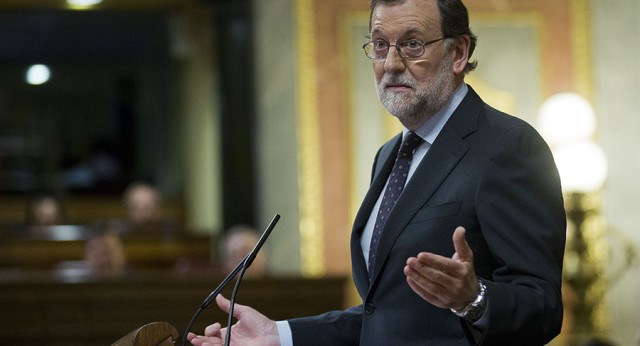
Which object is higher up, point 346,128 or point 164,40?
point 164,40

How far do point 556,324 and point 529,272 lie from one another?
12 centimetres

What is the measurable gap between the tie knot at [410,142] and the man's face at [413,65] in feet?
0.26

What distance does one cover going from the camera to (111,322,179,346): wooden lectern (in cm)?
224

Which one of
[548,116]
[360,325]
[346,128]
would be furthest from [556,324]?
[346,128]

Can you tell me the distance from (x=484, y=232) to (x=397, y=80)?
1.28 feet

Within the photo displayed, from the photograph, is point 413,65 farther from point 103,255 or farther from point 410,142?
point 103,255

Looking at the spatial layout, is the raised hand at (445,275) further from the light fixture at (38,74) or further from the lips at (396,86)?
the light fixture at (38,74)

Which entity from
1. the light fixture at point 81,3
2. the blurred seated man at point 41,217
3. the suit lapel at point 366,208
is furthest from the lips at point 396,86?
the light fixture at point 81,3

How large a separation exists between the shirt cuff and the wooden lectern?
0.24m

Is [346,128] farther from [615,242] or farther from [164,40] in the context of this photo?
[164,40]

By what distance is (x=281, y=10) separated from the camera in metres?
9.27

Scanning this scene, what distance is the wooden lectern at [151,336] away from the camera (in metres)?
2.24

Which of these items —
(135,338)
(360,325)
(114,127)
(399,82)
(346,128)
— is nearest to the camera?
(135,338)

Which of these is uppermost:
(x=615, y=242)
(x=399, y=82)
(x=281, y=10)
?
(x=281, y=10)
